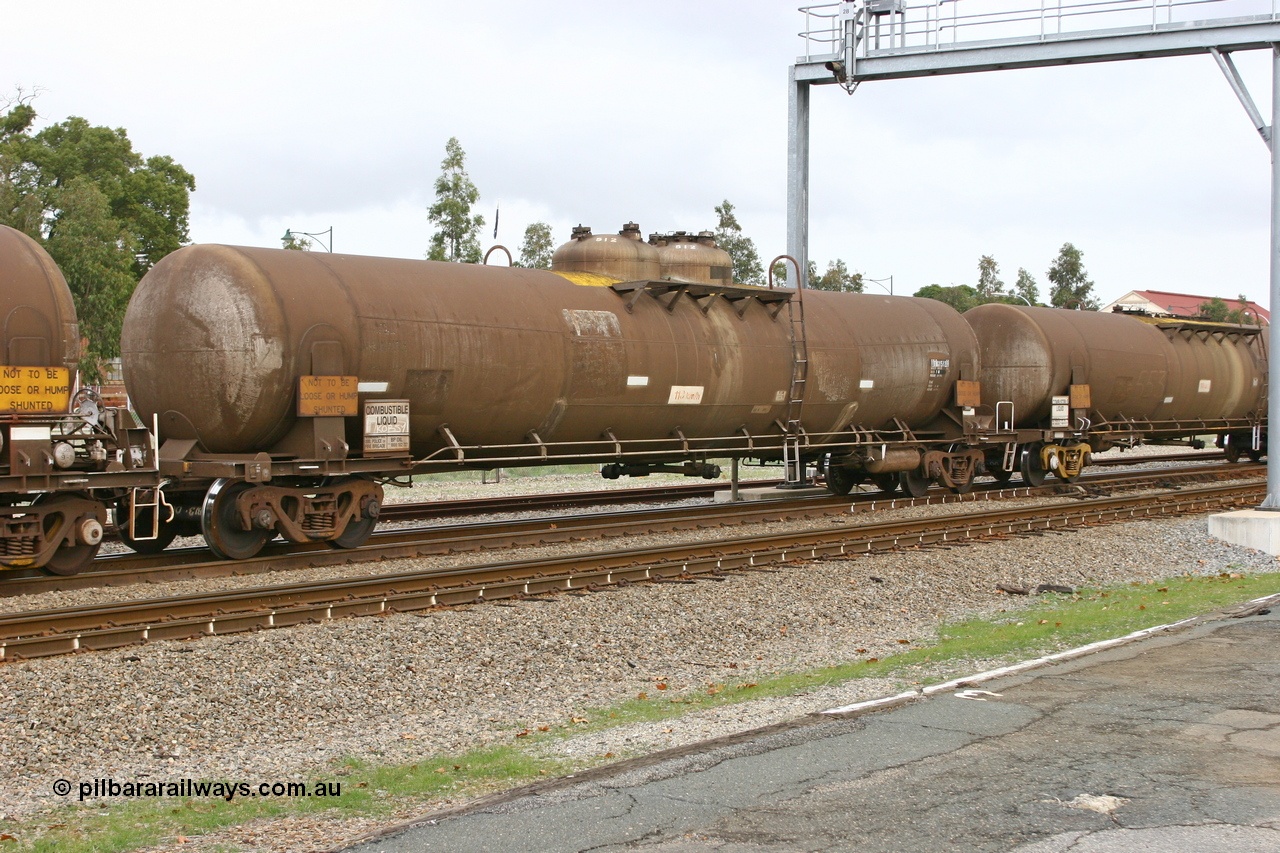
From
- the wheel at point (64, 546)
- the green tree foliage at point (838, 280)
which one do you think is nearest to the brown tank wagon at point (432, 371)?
the wheel at point (64, 546)

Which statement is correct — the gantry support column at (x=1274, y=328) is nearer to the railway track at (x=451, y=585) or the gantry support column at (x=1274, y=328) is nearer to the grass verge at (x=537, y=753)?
the railway track at (x=451, y=585)

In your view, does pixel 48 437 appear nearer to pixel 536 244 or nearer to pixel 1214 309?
pixel 536 244

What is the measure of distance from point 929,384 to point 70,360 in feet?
46.6

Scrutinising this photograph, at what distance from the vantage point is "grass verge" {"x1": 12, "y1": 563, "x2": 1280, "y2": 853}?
18.5 feet

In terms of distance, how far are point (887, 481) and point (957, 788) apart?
55.5ft

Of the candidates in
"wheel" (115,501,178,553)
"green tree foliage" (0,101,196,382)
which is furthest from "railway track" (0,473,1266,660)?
"green tree foliage" (0,101,196,382)

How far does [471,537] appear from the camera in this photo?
1472 cm

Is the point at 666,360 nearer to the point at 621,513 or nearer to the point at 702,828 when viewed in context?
the point at 621,513

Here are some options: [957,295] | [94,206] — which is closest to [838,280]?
[957,295]

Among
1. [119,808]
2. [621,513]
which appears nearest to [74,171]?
[621,513]

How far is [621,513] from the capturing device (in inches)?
747

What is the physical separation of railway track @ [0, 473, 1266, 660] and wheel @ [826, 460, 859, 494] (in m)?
4.18

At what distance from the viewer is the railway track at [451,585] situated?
9.27m

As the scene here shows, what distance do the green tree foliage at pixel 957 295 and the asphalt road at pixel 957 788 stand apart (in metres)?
62.8
